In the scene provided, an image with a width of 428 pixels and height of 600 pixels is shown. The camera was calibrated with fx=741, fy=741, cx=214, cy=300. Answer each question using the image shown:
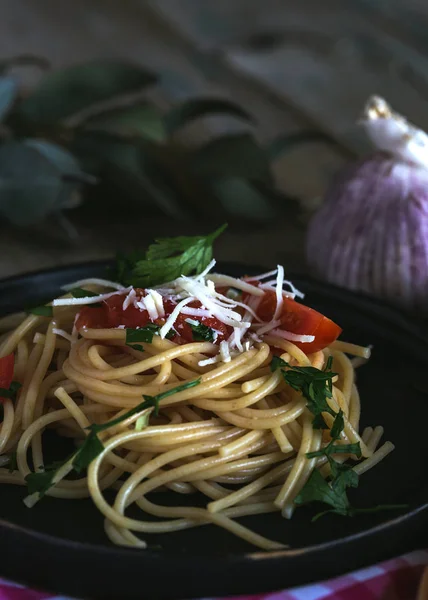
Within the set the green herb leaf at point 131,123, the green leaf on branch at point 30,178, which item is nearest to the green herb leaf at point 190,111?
the green herb leaf at point 131,123

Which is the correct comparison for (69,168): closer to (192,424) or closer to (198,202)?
(198,202)

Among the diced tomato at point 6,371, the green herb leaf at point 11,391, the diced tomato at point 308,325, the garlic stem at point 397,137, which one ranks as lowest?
the green herb leaf at point 11,391

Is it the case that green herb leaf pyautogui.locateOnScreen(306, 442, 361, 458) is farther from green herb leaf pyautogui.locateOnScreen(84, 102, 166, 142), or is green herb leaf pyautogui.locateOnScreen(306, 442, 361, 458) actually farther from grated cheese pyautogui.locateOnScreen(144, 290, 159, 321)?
green herb leaf pyautogui.locateOnScreen(84, 102, 166, 142)

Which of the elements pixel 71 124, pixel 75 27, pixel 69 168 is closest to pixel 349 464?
pixel 69 168

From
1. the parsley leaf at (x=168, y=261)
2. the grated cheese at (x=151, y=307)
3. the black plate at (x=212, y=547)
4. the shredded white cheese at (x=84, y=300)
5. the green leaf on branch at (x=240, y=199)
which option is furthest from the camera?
the green leaf on branch at (x=240, y=199)

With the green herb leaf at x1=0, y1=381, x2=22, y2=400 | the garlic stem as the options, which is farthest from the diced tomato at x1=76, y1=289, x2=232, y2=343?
the garlic stem

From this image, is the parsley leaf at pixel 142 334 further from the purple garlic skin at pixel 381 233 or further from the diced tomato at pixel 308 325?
the purple garlic skin at pixel 381 233
